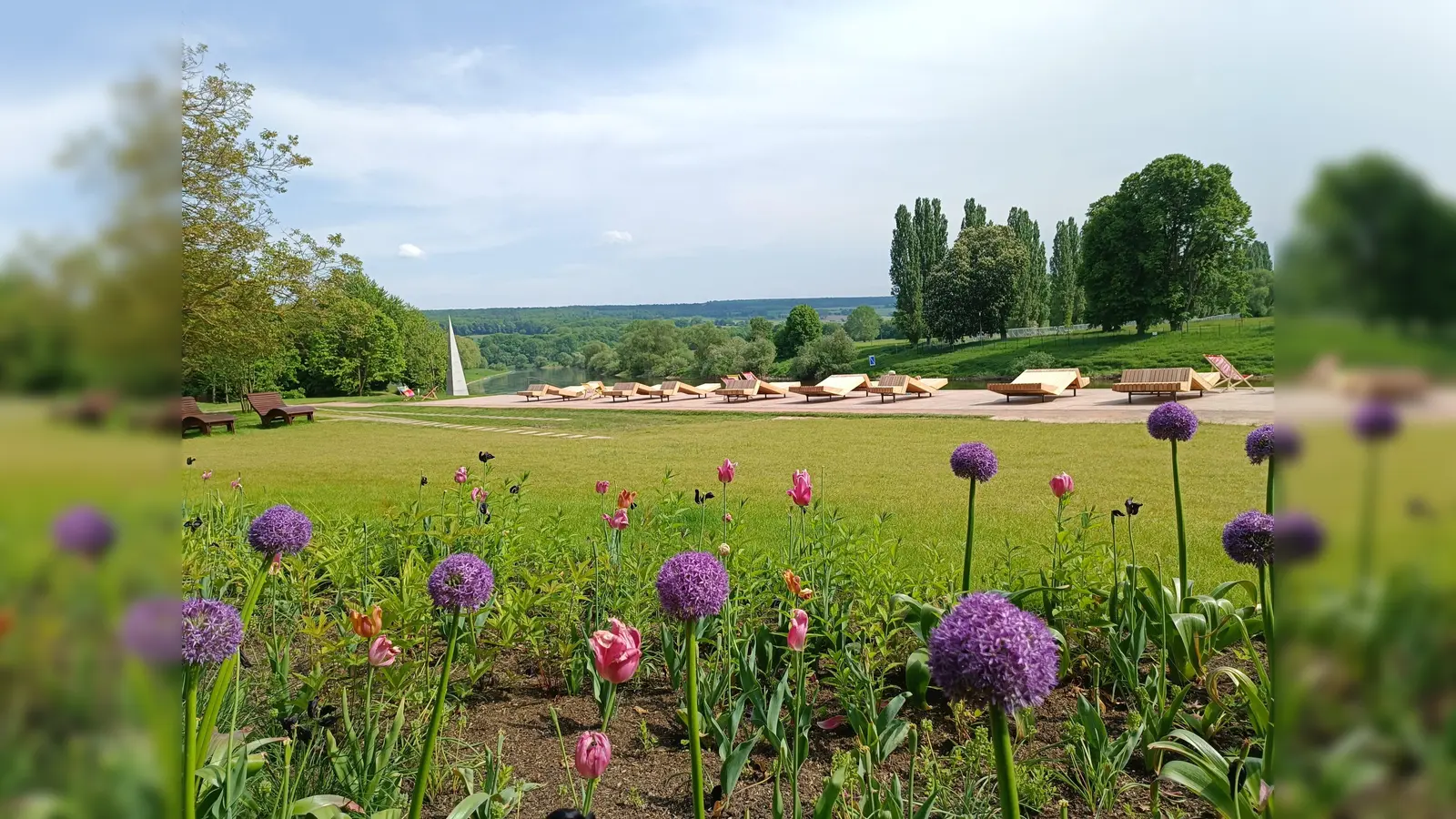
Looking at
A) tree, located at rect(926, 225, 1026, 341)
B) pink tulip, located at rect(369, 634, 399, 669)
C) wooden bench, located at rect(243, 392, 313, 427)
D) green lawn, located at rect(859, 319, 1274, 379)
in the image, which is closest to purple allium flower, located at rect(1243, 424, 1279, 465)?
pink tulip, located at rect(369, 634, 399, 669)

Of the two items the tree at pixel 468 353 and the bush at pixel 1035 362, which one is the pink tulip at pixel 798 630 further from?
the tree at pixel 468 353

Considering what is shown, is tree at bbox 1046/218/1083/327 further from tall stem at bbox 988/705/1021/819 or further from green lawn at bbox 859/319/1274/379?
tall stem at bbox 988/705/1021/819

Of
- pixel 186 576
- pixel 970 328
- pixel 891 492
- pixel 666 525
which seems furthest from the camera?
pixel 970 328

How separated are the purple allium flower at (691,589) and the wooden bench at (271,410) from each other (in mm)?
20719

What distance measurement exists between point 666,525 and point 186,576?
2.11 metres

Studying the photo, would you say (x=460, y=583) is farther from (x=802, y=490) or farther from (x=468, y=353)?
(x=468, y=353)

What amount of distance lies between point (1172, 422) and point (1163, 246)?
33072mm
